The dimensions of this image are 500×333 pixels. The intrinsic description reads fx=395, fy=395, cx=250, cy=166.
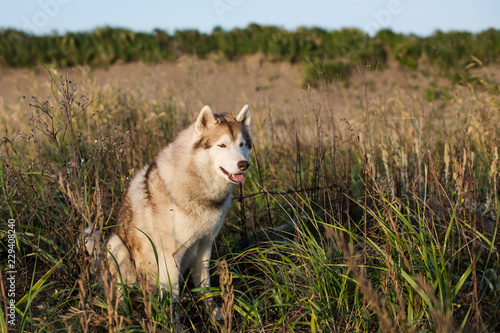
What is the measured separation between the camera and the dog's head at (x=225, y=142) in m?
2.91

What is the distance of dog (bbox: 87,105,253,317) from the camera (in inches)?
117

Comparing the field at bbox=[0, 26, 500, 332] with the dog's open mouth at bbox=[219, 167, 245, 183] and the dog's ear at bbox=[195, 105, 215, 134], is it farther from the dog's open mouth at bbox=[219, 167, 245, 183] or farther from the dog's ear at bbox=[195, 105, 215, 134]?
the dog's ear at bbox=[195, 105, 215, 134]

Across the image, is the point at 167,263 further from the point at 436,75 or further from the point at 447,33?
the point at 447,33

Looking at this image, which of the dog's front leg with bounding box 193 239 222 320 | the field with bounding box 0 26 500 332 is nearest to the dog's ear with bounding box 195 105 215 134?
the field with bounding box 0 26 500 332

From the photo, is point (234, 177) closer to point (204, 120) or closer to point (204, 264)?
point (204, 120)

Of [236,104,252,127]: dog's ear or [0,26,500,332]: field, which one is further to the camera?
[236,104,252,127]: dog's ear

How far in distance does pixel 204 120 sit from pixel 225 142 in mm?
262

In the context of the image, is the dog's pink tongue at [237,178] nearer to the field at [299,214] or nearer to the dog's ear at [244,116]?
the field at [299,214]

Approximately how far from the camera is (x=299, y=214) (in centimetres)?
397

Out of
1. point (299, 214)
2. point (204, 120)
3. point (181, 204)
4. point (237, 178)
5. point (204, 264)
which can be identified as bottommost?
point (204, 264)

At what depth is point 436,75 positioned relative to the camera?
625 inches

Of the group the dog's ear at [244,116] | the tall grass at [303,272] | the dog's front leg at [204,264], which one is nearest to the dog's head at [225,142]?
the dog's ear at [244,116]

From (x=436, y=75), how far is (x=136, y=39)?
1202cm

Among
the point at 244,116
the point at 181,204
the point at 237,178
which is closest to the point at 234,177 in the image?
the point at 237,178
